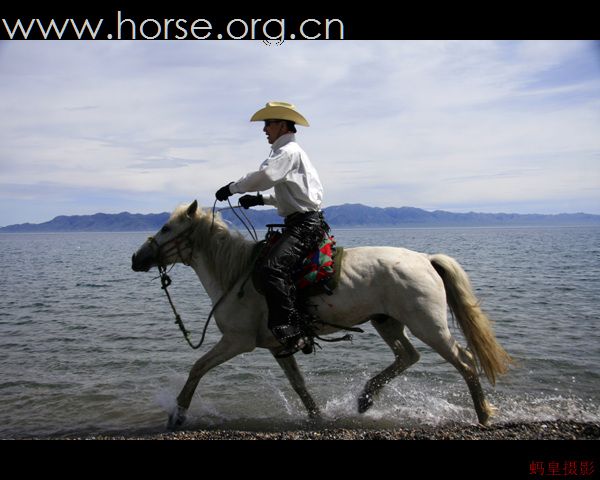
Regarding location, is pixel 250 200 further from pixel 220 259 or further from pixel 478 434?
pixel 478 434

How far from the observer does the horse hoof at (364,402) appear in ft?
25.9

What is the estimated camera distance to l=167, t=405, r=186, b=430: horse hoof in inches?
295

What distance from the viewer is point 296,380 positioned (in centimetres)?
778

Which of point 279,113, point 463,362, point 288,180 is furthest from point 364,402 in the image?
point 279,113

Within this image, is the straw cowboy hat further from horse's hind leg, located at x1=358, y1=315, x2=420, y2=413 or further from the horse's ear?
horse's hind leg, located at x1=358, y1=315, x2=420, y2=413

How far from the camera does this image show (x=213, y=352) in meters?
7.16

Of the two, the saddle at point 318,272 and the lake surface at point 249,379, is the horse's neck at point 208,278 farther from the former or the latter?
the lake surface at point 249,379

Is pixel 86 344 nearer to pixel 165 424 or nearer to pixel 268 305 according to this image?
pixel 165 424

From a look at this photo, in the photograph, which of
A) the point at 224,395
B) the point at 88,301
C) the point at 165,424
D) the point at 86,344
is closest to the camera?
the point at 165,424

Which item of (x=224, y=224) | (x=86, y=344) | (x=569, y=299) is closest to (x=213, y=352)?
(x=224, y=224)

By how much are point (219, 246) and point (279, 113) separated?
198 centimetres

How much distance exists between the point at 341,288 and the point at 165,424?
11.8ft

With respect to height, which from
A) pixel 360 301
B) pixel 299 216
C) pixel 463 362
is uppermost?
pixel 299 216
